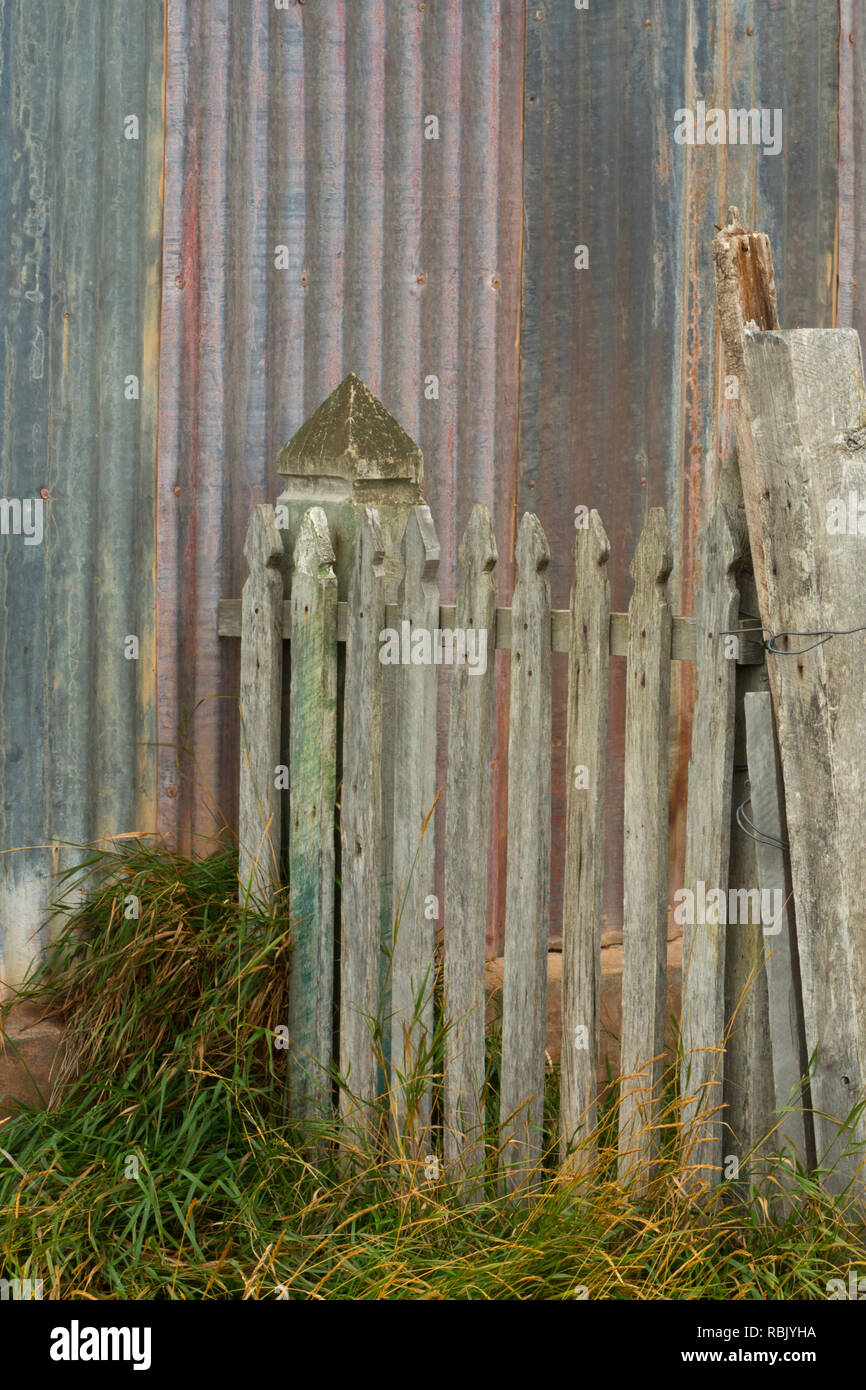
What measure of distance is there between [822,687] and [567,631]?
0.69 m

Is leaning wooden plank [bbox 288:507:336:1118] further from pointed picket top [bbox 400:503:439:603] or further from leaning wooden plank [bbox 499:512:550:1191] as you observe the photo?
leaning wooden plank [bbox 499:512:550:1191]

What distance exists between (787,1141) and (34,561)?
8.83ft

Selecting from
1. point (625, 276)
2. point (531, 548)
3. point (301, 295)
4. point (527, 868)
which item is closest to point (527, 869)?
point (527, 868)

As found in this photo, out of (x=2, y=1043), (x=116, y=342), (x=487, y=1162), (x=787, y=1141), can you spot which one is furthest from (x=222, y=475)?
(x=787, y=1141)

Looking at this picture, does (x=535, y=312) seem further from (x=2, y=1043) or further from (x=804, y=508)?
(x=2, y=1043)

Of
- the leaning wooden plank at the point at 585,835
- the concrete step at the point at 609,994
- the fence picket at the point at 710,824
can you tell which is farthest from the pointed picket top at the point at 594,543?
the concrete step at the point at 609,994

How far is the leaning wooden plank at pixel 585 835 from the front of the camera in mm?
3789

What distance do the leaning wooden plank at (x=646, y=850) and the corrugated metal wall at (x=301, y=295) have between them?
141cm

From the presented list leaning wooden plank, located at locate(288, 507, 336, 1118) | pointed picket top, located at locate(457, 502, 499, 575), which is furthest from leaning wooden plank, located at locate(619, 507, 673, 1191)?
leaning wooden plank, located at locate(288, 507, 336, 1118)

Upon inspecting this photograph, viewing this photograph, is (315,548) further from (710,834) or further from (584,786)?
(710,834)

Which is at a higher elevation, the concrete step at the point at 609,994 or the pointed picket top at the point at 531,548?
the pointed picket top at the point at 531,548

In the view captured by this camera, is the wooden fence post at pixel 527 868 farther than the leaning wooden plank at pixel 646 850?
Yes

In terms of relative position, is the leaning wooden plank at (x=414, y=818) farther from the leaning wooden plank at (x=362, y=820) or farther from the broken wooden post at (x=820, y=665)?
the broken wooden post at (x=820, y=665)

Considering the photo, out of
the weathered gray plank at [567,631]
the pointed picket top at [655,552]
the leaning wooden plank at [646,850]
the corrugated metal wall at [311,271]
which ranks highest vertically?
the corrugated metal wall at [311,271]
